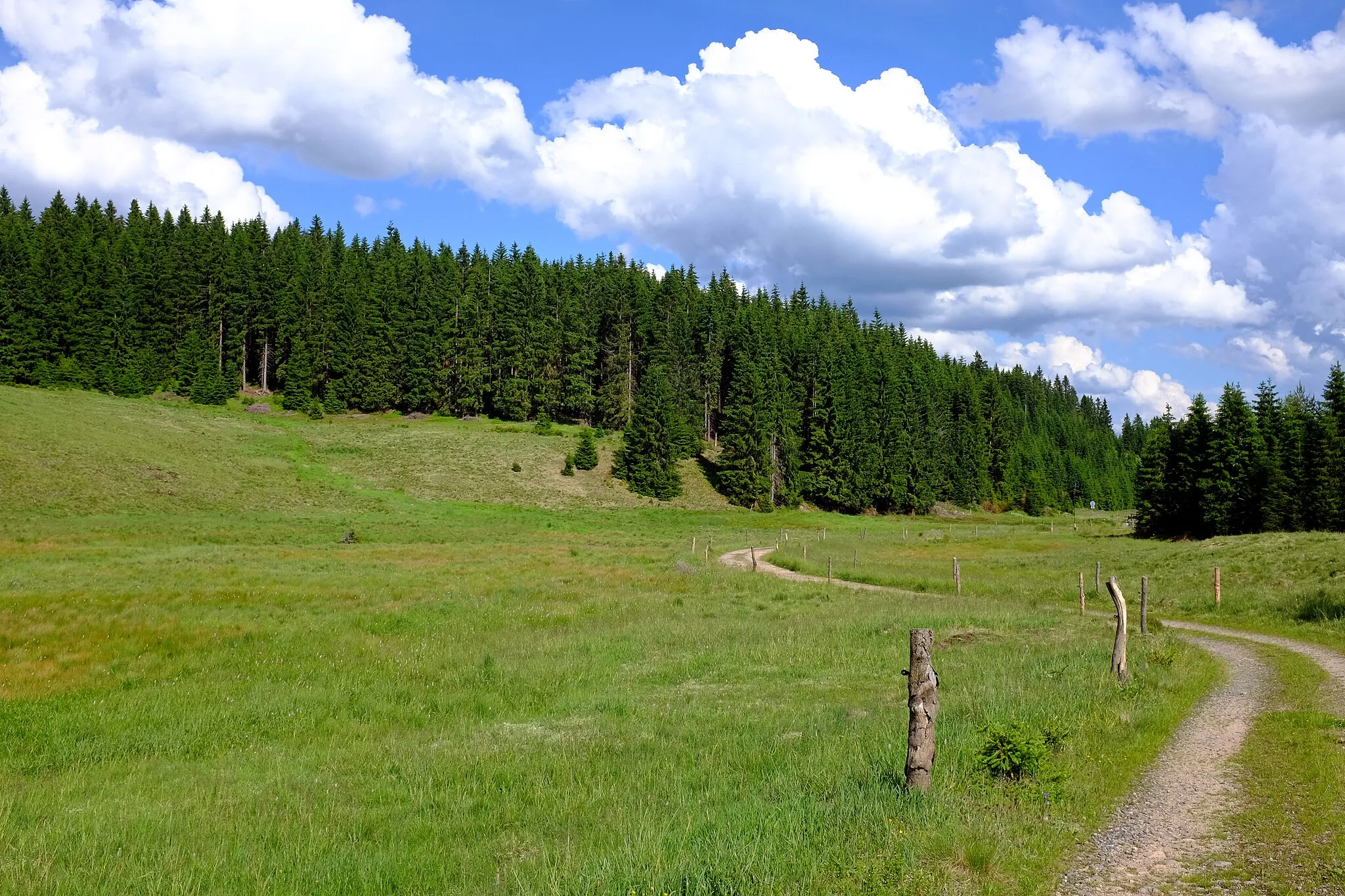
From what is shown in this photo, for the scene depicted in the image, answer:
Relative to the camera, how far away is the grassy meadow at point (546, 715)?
7.44 meters

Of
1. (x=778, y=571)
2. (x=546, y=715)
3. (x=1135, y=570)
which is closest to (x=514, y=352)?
(x=778, y=571)

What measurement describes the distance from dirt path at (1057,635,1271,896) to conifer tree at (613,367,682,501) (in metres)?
71.5

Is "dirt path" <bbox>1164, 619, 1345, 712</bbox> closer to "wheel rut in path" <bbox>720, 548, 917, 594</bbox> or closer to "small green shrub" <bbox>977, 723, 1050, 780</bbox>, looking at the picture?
"small green shrub" <bbox>977, 723, 1050, 780</bbox>

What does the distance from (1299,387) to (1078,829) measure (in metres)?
121

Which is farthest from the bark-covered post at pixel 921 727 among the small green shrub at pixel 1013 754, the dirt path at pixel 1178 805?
the dirt path at pixel 1178 805

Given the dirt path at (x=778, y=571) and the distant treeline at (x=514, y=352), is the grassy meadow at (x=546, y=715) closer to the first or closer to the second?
the dirt path at (x=778, y=571)

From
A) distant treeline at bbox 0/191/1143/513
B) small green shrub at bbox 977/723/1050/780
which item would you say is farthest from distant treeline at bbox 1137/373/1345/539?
small green shrub at bbox 977/723/1050/780

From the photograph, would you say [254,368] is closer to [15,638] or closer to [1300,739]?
[15,638]

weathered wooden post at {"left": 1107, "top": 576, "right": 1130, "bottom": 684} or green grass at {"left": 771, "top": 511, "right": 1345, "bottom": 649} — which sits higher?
weathered wooden post at {"left": 1107, "top": 576, "right": 1130, "bottom": 684}

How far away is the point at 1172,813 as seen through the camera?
823 cm

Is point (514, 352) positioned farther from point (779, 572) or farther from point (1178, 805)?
point (1178, 805)

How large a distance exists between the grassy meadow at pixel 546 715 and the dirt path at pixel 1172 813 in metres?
0.31

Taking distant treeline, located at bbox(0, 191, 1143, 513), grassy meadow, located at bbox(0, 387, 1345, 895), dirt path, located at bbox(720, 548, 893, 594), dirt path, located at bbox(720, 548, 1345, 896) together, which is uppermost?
distant treeline, located at bbox(0, 191, 1143, 513)

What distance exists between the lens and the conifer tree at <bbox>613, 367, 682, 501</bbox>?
8362 centimetres
